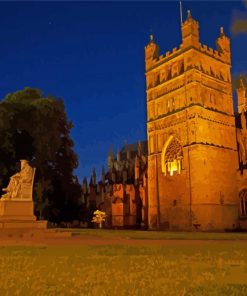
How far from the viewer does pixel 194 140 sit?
41.2 meters

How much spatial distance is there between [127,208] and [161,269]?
171 ft

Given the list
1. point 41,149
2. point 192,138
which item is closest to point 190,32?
point 192,138

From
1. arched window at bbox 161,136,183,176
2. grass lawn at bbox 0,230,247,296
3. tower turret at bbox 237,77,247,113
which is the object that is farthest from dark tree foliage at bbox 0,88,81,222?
tower turret at bbox 237,77,247,113

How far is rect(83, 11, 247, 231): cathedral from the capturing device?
4069cm

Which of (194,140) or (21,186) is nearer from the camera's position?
(21,186)

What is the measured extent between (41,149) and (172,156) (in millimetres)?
19257

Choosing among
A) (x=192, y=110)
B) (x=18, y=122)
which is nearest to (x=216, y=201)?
(x=192, y=110)

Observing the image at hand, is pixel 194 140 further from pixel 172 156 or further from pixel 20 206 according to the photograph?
pixel 20 206

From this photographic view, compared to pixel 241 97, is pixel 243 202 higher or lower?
lower

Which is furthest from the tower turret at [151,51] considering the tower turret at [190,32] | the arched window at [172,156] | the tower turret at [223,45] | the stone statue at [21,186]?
the stone statue at [21,186]

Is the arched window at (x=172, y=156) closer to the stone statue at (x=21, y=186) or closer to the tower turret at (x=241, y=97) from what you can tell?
the tower turret at (x=241, y=97)

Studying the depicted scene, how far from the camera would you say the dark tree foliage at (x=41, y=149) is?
28.5 m

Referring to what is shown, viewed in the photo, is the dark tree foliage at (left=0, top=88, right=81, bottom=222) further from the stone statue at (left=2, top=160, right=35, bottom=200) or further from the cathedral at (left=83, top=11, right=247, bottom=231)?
the cathedral at (left=83, top=11, right=247, bottom=231)

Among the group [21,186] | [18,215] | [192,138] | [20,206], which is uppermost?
[192,138]
